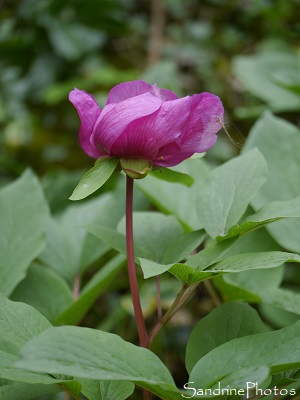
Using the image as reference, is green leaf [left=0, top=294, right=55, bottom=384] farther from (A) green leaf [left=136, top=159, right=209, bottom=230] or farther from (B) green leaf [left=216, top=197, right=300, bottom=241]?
(A) green leaf [left=136, top=159, right=209, bottom=230]

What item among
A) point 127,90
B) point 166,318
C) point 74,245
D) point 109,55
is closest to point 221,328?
point 166,318

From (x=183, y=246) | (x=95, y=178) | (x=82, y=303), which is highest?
(x=95, y=178)

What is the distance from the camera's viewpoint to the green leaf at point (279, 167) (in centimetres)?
82

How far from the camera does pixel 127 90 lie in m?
0.57

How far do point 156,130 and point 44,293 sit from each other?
1.23ft

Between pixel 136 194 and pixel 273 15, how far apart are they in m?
2.24

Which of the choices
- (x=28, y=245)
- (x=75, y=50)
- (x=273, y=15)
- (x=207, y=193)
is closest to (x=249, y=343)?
(x=207, y=193)

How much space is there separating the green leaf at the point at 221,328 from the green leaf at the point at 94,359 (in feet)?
0.42

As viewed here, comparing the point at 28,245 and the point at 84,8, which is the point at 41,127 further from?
the point at 28,245

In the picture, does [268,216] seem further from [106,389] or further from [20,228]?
[20,228]

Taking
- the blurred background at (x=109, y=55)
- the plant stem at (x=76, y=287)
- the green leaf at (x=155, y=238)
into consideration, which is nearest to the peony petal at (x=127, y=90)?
the green leaf at (x=155, y=238)

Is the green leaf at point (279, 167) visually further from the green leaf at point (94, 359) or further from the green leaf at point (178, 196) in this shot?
the green leaf at point (94, 359)

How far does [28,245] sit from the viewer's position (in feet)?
2.61

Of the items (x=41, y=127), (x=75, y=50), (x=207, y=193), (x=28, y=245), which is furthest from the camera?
(x=75, y=50)
